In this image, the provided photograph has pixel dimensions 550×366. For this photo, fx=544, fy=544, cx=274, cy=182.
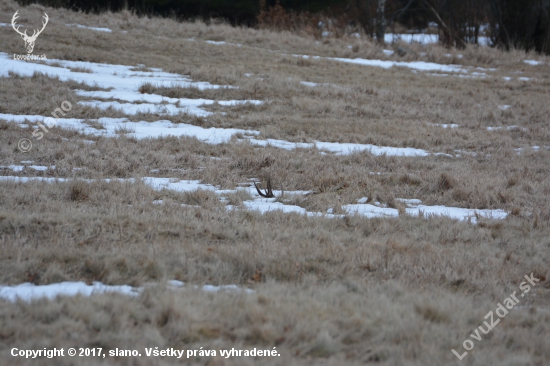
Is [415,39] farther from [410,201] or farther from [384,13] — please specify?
[410,201]

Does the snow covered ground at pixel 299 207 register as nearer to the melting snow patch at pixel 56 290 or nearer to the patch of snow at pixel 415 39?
the melting snow patch at pixel 56 290

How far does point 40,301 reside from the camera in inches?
125

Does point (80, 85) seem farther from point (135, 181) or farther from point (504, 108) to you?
point (504, 108)

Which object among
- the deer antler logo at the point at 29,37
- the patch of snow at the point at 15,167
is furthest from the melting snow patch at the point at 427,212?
the deer antler logo at the point at 29,37

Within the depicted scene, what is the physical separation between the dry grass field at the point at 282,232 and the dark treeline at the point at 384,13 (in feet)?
39.2

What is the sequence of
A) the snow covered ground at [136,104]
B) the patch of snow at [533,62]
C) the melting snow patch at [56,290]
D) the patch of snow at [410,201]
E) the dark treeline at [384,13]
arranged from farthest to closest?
1. the dark treeline at [384,13]
2. the patch of snow at [533,62]
3. the snow covered ground at [136,104]
4. the patch of snow at [410,201]
5. the melting snow patch at [56,290]

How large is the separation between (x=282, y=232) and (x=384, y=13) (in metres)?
23.0

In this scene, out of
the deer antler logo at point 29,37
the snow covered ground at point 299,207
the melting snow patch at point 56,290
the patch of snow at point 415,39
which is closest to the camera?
the melting snow patch at point 56,290

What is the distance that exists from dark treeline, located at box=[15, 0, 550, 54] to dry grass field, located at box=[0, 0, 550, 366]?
1196 centimetres

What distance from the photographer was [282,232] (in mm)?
4902

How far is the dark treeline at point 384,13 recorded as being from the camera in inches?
879

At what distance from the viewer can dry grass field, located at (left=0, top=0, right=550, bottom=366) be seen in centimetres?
302

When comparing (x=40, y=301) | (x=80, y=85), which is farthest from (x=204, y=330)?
(x=80, y=85)

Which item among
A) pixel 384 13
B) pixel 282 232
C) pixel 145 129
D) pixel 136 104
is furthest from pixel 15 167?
pixel 384 13
